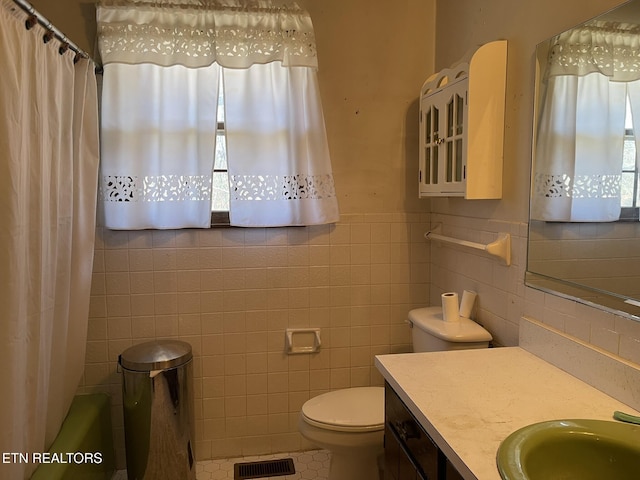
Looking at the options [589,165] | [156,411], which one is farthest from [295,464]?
[589,165]

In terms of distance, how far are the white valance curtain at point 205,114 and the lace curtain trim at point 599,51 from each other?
1096 millimetres

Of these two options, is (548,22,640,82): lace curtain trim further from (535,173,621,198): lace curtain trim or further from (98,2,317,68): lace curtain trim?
(98,2,317,68): lace curtain trim

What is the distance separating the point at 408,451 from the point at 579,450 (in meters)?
0.47

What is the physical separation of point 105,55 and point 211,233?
90 cm

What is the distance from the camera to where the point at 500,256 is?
5.99 feet

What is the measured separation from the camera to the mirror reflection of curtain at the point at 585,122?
4.28 feet

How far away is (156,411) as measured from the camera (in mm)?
2131

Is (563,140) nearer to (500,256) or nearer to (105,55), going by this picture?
(500,256)

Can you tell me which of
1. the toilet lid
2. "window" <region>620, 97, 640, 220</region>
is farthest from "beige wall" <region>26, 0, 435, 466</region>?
"window" <region>620, 97, 640, 220</region>

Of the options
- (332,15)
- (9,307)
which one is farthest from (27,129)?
(332,15)

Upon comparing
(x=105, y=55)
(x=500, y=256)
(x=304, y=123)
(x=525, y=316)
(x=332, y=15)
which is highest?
(x=332, y=15)

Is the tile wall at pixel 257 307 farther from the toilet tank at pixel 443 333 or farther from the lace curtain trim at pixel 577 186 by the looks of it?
the lace curtain trim at pixel 577 186

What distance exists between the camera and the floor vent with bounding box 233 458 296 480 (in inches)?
92.2

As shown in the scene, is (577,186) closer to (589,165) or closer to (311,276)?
(589,165)
